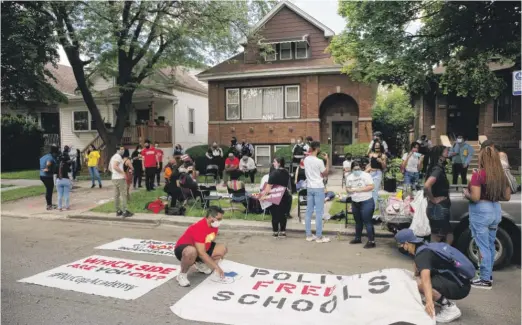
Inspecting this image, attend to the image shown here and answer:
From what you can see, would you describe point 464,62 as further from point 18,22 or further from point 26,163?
point 26,163

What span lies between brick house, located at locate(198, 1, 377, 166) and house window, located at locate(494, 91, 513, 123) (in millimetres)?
6522

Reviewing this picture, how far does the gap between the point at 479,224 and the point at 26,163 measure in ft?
90.9

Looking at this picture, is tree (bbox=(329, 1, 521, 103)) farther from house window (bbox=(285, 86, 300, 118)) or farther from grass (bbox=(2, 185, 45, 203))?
grass (bbox=(2, 185, 45, 203))

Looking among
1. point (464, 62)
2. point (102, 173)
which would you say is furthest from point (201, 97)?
point (464, 62)

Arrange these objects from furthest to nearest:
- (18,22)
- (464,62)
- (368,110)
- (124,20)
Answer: (368,110) < (124,20) < (18,22) < (464,62)

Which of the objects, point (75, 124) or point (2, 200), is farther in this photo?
point (75, 124)

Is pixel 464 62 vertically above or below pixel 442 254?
above

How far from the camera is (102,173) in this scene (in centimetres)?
2041

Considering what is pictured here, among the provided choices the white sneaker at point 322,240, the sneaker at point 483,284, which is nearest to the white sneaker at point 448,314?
the sneaker at point 483,284

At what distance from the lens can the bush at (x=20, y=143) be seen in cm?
2484

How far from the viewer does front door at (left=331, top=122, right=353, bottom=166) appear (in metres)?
20.9

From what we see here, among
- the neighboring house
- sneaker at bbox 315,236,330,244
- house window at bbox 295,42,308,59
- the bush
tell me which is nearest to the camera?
sneaker at bbox 315,236,330,244

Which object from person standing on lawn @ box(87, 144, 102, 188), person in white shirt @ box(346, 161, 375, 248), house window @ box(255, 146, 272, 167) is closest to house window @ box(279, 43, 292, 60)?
house window @ box(255, 146, 272, 167)

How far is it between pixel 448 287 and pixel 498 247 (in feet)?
8.14
